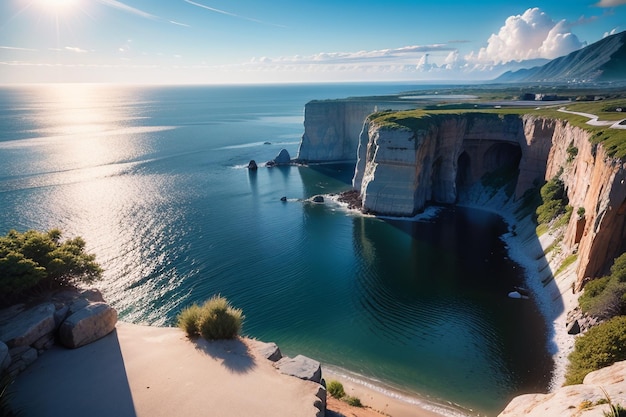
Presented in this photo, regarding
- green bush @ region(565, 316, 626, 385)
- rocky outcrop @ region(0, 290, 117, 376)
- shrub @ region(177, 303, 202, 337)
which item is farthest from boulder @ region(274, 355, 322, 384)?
green bush @ region(565, 316, 626, 385)

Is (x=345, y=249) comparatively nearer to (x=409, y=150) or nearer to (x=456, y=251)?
(x=456, y=251)

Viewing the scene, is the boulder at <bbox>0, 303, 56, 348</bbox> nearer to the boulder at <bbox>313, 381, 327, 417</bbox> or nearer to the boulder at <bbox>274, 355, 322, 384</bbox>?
the boulder at <bbox>274, 355, 322, 384</bbox>

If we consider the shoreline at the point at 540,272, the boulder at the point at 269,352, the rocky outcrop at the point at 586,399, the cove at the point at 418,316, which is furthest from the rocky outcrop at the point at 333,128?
the rocky outcrop at the point at 586,399

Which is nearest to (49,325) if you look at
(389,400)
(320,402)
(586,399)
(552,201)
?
(320,402)

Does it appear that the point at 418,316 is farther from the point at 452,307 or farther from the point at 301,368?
the point at 301,368

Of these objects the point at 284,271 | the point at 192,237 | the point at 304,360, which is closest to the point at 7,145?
the point at 192,237
